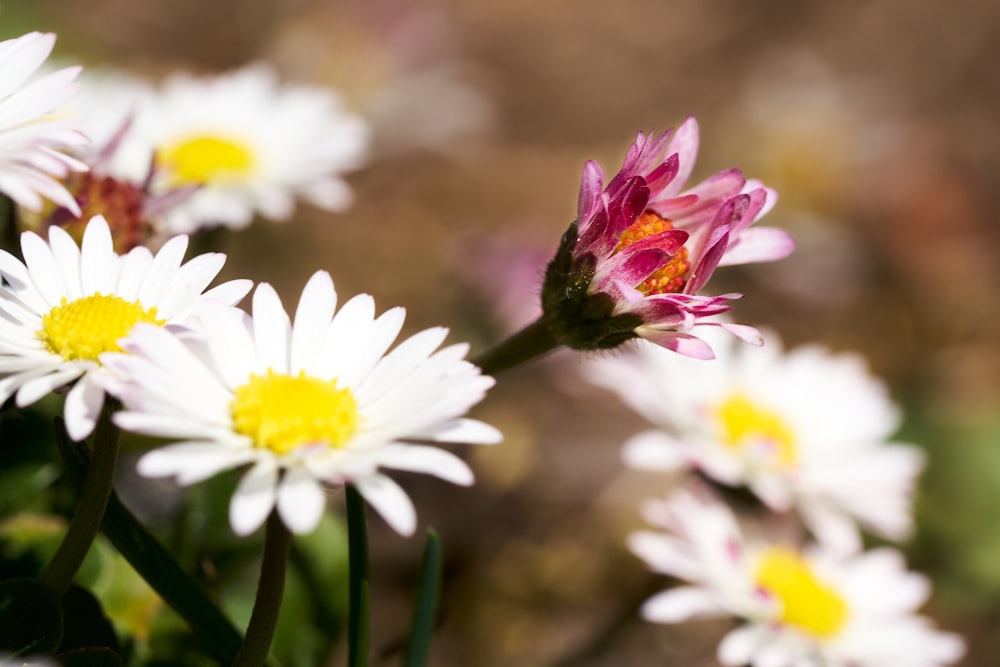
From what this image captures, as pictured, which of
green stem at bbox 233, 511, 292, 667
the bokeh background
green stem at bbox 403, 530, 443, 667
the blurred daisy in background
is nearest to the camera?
green stem at bbox 233, 511, 292, 667

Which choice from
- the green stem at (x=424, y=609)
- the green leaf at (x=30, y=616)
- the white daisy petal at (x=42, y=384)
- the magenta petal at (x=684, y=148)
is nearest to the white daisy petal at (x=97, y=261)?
the white daisy petal at (x=42, y=384)

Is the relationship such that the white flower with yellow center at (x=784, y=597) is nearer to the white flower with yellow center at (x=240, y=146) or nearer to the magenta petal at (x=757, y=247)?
the magenta petal at (x=757, y=247)

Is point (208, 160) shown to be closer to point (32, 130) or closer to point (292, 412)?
point (32, 130)

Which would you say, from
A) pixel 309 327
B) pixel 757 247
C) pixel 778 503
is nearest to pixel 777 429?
pixel 778 503

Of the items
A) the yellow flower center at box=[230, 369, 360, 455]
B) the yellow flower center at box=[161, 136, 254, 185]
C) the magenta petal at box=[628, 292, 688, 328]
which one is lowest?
the yellow flower center at box=[230, 369, 360, 455]

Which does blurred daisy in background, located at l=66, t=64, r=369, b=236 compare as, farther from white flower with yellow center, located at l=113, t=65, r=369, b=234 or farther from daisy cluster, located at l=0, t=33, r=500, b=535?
daisy cluster, located at l=0, t=33, r=500, b=535

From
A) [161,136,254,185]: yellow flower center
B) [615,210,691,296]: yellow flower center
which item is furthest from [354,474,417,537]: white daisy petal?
[161,136,254,185]: yellow flower center

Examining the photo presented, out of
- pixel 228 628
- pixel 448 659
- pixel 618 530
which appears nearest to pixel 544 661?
pixel 448 659
